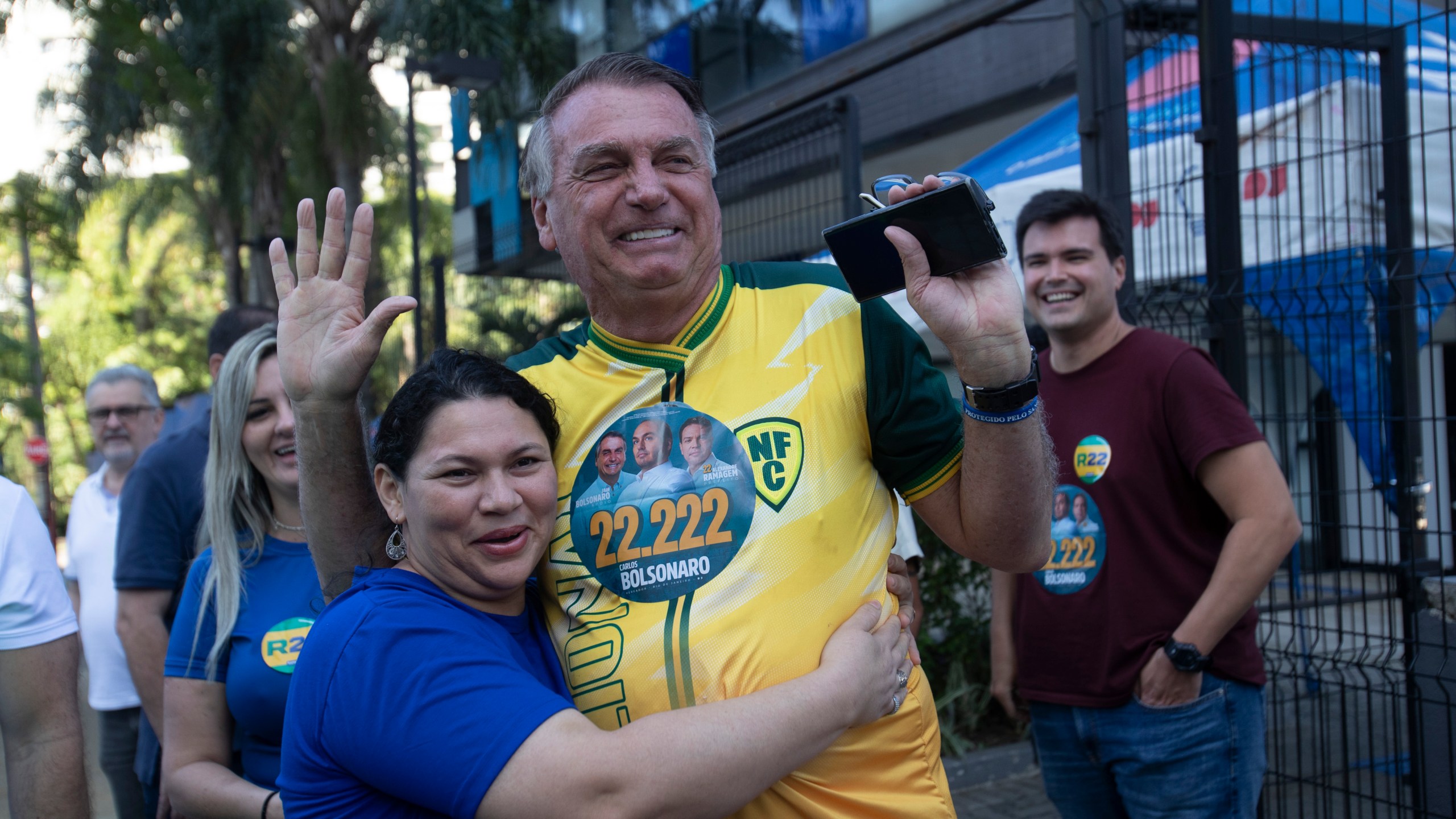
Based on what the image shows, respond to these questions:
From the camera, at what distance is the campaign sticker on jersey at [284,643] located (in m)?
2.46

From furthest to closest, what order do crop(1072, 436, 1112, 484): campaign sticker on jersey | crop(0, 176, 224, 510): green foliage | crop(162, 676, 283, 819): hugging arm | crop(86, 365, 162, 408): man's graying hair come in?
crop(0, 176, 224, 510): green foliage
crop(86, 365, 162, 408): man's graying hair
crop(1072, 436, 1112, 484): campaign sticker on jersey
crop(162, 676, 283, 819): hugging arm

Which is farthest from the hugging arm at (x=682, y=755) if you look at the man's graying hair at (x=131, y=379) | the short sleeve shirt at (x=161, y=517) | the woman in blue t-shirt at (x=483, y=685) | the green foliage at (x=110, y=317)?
the green foliage at (x=110, y=317)

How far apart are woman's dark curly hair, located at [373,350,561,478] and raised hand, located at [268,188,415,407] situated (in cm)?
11

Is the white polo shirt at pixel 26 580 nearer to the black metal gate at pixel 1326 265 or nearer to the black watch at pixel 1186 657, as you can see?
the black watch at pixel 1186 657

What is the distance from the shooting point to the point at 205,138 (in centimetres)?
1589

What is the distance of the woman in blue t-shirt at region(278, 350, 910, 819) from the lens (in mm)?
1366

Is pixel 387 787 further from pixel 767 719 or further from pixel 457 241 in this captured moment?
pixel 457 241

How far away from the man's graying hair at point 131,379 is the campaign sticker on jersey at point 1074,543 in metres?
4.14

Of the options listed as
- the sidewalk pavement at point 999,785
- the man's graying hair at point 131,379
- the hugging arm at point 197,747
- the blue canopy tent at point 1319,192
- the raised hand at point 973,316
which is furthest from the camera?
the sidewalk pavement at point 999,785

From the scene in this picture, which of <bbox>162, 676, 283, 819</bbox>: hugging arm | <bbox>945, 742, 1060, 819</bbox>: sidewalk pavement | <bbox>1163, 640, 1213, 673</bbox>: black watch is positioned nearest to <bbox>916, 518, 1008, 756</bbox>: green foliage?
<bbox>945, 742, 1060, 819</bbox>: sidewalk pavement

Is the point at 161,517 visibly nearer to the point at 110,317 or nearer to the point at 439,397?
the point at 439,397

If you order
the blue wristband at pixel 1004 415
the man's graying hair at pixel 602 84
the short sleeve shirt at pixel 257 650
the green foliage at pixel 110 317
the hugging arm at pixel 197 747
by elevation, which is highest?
the green foliage at pixel 110 317

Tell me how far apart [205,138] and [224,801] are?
16055 millimetres

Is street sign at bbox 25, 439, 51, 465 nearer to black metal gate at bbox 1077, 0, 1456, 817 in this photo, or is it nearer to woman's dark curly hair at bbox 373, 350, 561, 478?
black metal gate at bbox 1077, 0, 1456, 817
